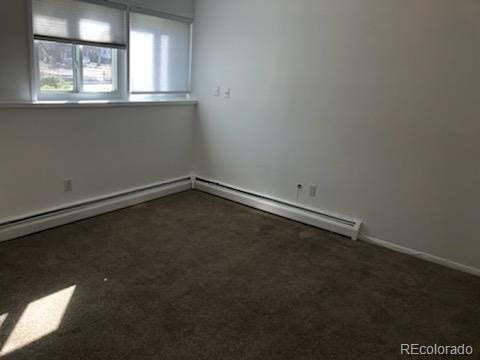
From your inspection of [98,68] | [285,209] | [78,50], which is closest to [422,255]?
[285,209]

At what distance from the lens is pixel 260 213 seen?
4121mm

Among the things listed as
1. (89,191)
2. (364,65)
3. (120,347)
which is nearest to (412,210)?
(364,65)

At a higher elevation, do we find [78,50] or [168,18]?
[168,18]

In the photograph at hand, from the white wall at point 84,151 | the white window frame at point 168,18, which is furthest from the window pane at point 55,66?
the white window frame at point 168,18

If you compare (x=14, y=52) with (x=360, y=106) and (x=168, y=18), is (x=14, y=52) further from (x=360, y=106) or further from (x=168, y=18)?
(x=360, y=106)

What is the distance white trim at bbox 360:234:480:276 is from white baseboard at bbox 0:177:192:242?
2174 millimetres

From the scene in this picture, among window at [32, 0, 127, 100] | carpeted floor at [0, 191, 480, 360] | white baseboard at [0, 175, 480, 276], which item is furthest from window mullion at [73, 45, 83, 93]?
carpeted floor at [0, 191, 480, 360]

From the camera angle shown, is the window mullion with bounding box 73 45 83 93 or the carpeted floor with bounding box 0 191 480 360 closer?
the carpeted floor with bounding box 0 191 480 360

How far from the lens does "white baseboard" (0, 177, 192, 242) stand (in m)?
3.18

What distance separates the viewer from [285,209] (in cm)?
402

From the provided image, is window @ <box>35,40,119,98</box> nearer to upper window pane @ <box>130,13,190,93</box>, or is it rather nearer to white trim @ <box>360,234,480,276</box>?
upper window pane @ <box>130,13,190,93</box>

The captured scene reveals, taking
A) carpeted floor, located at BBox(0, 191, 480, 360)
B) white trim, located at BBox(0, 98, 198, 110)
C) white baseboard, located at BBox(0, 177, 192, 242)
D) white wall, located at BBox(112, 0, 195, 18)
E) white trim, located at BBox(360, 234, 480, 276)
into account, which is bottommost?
carpeted floor, located at BBox(0, 191, 480, 360)

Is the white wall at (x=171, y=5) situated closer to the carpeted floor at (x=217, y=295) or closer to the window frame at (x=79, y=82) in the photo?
the window frame at (x=79, y=82)

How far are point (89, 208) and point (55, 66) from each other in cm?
129
